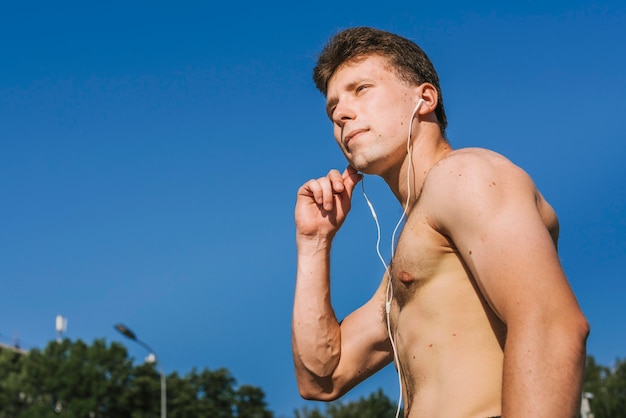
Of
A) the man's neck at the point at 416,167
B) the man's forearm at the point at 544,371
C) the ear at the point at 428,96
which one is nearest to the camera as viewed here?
the man's forearm at the point at 544,371

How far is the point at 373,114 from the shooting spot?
11.0 feet

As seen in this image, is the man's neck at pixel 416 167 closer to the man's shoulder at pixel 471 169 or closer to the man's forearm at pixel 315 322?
the man's shoulder at pixel 471 169

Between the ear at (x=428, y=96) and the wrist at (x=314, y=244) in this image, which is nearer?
the ear at (x=428, y=96)

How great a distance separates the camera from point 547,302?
245cm

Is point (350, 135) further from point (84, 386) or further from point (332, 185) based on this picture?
point (84, 386)

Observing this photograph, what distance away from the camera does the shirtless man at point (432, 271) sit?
244 cm

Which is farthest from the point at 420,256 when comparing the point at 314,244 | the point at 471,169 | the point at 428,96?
Result: the point at 314,244

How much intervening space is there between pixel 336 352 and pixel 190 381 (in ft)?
228

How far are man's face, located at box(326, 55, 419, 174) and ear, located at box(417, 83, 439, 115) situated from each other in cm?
3

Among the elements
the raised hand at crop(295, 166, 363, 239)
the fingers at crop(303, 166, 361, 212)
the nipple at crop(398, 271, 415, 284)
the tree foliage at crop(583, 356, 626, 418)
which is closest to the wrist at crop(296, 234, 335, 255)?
the raised hand at crop(295, 166, 363, 239)

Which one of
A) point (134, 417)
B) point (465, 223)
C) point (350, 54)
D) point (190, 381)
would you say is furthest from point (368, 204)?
point (190, 381)

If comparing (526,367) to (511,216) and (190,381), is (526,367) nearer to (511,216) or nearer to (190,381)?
(511,216)

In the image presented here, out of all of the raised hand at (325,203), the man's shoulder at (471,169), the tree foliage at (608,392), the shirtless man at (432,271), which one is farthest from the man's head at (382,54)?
the tree foliage at (608,392)

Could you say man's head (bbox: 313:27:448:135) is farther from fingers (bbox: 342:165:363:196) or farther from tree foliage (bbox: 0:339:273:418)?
tree foliage (bbox: 0:339:273:418)
